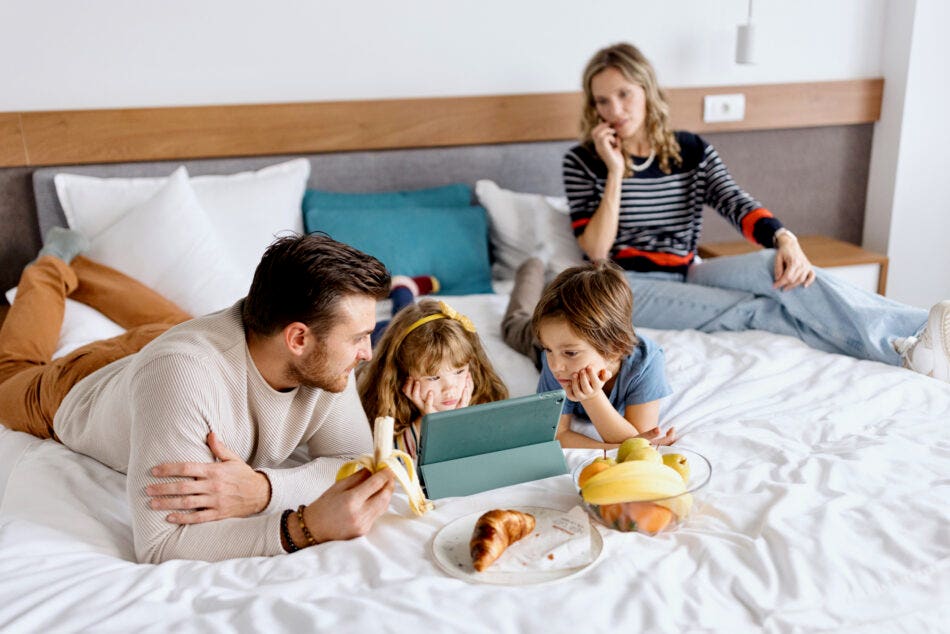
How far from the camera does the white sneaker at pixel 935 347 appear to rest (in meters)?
2.02

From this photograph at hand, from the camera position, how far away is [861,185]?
3.56 m

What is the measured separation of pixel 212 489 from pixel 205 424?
105mm

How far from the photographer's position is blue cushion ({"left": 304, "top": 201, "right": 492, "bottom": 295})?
110 inches

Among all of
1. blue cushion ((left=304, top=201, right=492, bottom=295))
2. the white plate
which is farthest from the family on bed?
blue cushion ((left=304, top=201, right=492, bottom=295))

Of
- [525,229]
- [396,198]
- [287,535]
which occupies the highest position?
[396,198]

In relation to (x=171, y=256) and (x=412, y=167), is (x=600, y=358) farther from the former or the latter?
(x=412, y=167)

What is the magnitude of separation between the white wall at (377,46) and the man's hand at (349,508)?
76.0 inches

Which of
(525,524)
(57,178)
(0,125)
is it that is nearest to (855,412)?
(525,524)

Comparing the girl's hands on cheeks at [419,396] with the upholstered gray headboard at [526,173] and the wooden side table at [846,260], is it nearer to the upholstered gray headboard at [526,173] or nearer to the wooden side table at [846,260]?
the upholstered gray headboard at [526,173]

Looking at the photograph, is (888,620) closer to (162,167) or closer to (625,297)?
(625,297)

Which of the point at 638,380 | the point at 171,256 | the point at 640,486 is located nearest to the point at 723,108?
the point at 638,380

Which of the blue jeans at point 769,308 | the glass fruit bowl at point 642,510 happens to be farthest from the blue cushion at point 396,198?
the glass fruit bowl at point 642,510

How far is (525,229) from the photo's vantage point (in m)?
3.01

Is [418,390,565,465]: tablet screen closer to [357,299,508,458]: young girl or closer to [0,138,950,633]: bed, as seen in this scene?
[0,138,950,633]: bed
